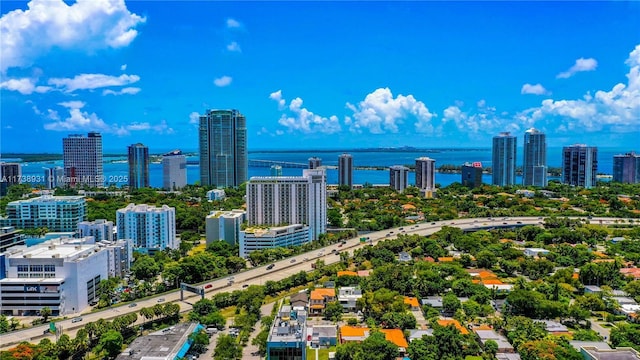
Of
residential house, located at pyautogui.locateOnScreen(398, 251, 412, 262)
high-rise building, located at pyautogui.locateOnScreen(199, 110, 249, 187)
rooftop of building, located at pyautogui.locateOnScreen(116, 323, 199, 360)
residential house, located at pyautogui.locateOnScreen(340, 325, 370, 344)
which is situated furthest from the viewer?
high-rise building, located at pyautogui.locateOnScreen(199, 110, 249, 187)

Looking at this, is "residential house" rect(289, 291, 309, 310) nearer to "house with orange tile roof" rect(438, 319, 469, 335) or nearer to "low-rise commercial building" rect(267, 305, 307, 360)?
"low-rise commercial building" rect(267, 305, 307, 360)

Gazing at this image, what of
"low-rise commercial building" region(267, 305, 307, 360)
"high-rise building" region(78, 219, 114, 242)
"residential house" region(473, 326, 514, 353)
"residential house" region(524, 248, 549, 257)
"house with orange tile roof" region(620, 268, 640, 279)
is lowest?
"residential house" region(473, 326, 514, 353)

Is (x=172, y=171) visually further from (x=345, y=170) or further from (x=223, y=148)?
(x=345, y=170)

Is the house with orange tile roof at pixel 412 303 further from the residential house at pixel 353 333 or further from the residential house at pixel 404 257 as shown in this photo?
the residential house at pixel 404 257

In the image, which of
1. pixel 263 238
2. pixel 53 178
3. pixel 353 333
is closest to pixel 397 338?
pixel 353 333

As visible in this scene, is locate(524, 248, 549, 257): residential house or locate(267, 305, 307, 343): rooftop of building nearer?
locate(267, 305, 307, 343): rooftop of building

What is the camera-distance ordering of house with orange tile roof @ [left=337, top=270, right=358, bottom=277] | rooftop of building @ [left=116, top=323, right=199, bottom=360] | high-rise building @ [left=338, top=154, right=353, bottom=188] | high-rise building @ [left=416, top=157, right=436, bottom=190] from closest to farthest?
rooftop of building @ [left=116, top=323, right=199, bottom=360]
house with orange tile roof @ [left=337, top=270, right=358, bottom=277]
high-rise building @ [left=416, top=157, right=436, bottom=190]
high-rise building @ [left=338, top=154, right=353, bottom=188]

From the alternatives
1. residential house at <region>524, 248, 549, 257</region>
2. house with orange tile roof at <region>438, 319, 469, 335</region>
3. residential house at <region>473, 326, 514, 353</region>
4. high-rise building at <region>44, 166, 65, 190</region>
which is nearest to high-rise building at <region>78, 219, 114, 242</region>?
house with orange tile roof at <region>438, 319, 469, 335</region>

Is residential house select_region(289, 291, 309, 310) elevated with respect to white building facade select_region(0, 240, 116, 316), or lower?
lower
